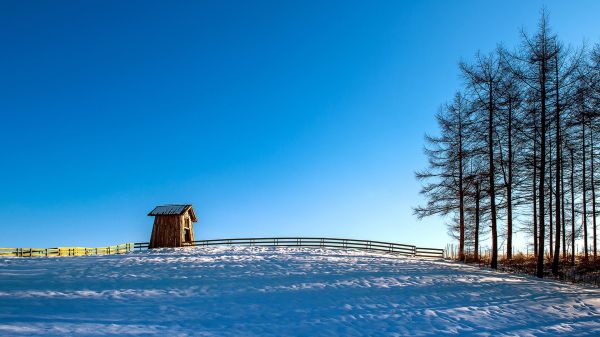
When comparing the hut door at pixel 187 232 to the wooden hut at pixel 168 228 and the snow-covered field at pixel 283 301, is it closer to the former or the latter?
the wooden hut at pixel 168 228

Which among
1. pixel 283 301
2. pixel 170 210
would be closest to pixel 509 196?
pixel 283 301

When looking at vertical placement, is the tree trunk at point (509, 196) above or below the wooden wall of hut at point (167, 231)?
above

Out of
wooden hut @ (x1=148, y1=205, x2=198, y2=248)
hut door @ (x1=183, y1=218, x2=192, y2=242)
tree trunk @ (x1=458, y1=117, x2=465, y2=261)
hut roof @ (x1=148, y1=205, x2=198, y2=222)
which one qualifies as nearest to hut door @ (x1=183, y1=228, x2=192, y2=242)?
hut door @ (x1=183, y1=218, x2=192, y2=242)

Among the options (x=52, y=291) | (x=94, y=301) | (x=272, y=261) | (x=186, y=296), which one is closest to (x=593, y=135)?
(x=272, y=261)

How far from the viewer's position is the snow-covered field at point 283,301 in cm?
1141

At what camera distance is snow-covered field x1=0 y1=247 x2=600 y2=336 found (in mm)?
11414

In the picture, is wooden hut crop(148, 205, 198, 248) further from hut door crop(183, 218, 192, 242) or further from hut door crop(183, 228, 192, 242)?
hut door crop(183, 228, 192, 242)

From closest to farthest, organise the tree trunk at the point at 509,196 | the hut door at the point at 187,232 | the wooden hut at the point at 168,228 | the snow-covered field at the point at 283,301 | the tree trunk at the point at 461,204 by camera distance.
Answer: the snow-covered field at the point at 283,301 < the tree trunk at the point at 509,196 < the tree trunk at the point at 461,204 < the wooden hut at the point at 168,228 < the hut door at the point at 187,232

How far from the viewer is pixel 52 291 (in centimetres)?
1515

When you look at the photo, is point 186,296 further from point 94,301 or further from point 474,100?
point 474,100

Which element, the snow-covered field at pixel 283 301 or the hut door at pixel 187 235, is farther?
the hut door at pixel 187 235

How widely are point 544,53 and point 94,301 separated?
893 inches

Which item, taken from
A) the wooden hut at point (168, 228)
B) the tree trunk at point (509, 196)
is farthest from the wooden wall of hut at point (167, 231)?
the tree trunk at point (509, 196)

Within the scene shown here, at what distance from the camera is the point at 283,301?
46.2ft
